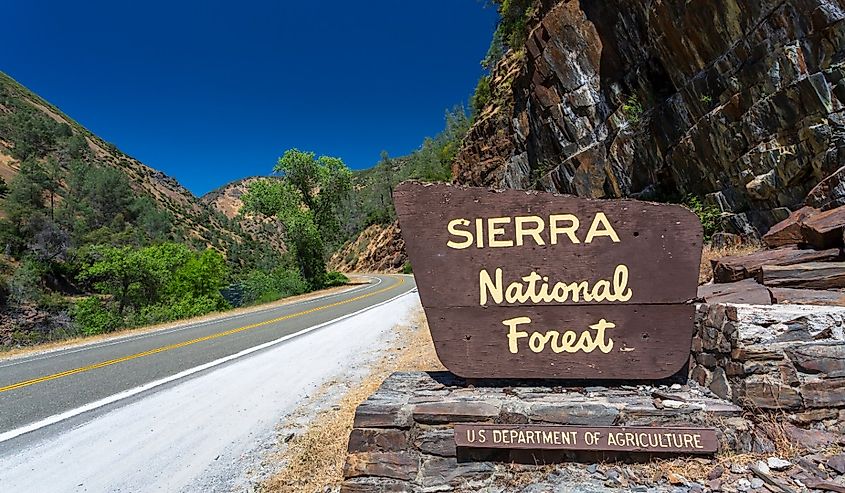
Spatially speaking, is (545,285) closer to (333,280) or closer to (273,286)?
(273,286)

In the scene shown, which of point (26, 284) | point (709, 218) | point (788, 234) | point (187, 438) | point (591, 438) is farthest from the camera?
point (26, 284)

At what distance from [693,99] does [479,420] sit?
13076 mm

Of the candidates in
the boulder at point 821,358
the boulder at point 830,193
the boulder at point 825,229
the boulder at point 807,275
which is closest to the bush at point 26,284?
the boulder at point 807,275

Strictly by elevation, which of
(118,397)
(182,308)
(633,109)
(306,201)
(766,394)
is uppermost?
(306,201)

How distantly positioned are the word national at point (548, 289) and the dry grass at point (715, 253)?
4613 mm

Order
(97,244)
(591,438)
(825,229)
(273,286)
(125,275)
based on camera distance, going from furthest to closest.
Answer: (97,244)
(273,286)
(125,275)
(825,229)
(591,438)

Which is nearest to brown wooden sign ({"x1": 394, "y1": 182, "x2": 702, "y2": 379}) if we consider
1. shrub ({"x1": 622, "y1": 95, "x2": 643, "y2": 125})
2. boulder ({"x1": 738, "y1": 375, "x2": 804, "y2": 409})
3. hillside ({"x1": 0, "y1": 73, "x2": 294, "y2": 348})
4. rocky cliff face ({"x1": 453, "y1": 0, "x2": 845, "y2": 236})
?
boulder ({"x1": 738, "y1": 375, "x2": 804, "y2": 409})

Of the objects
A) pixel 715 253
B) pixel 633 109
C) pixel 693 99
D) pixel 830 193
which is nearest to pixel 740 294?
pixel 830 193

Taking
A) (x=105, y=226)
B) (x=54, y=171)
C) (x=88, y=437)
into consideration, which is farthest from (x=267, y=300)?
(x=54, y=171)

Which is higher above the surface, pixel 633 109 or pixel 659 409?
pixel 633 109

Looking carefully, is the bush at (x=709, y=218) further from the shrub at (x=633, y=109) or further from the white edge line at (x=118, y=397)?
the white edge line at (x=118, y=397)

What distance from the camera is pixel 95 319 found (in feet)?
75.3

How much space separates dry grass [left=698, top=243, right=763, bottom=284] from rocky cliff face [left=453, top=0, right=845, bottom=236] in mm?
937

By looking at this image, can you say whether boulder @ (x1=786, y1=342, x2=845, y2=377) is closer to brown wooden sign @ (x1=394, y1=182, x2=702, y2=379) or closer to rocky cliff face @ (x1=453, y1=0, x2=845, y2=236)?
brown wooden sign @ (x1=394, y1=182, x2=702, y2=379)
